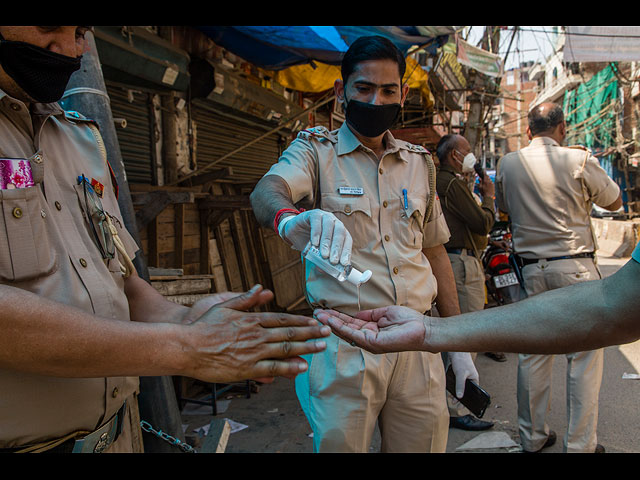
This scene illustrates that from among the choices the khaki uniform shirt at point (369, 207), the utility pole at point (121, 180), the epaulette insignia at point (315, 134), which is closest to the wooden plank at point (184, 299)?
the utility pole at point (121, 180)

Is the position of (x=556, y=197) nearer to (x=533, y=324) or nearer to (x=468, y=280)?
(x=468, y=280)

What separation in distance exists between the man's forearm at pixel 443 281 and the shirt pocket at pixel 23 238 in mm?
1891

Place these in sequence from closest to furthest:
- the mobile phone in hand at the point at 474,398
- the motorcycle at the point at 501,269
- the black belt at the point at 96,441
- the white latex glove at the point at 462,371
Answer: the black belt at the point at 96,441
the mobile phone in hand at the point at 474,398
the white latex glove at the point at 462,371
the motorcycle at the point at 501,269

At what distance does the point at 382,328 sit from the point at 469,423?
283 centimetres

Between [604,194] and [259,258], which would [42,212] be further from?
[259,258]

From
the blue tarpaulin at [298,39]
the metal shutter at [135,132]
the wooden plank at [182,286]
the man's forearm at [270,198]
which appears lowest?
the wooden plank at [182,286]

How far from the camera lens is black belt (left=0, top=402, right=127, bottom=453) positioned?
4.34ft

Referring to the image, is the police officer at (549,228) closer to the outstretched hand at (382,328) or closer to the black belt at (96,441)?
the outstretched hand at (382,328)

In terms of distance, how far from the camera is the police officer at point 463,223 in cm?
407

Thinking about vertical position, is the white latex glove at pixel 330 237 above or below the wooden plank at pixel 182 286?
above

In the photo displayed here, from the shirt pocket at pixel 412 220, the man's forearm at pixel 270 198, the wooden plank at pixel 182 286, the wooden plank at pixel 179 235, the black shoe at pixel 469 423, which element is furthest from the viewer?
the wooden plank at pixel 179 235

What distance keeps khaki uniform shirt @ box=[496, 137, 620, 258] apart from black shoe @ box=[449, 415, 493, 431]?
5.25 feet

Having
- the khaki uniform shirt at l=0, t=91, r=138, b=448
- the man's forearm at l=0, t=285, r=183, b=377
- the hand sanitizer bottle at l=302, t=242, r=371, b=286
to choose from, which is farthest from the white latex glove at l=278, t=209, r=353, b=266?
the khaki uniform shirt at l=0, t=91, r=138, b=448
